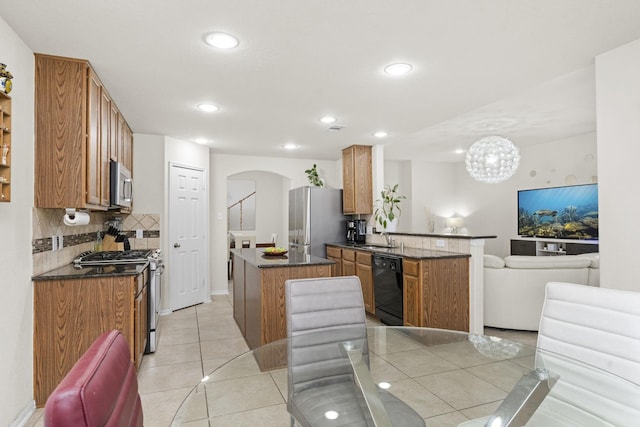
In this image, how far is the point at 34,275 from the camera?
2.39 m

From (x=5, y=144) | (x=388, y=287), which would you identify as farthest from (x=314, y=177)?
(x=5, y=144)

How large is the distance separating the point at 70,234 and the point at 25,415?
1439 mm

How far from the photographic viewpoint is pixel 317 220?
221 inches

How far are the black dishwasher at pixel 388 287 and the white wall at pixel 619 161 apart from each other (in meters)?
1.82

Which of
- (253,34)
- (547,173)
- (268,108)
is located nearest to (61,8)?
(253,34)

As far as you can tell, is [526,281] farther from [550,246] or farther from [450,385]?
[550,246]

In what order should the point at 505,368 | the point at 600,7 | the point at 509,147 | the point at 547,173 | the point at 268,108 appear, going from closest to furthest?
the point at 505,368
the point at 600,7
the point at 268,108
the point at 509,147
the point at 547,173

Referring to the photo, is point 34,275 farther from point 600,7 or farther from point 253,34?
point 600,7

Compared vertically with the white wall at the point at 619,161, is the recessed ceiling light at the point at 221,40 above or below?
above

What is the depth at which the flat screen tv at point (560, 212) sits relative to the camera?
5441mm

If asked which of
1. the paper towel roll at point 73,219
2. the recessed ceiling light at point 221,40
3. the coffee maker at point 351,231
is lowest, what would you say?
the coffee maker at point 351,231

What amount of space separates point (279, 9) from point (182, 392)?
258 centimetres

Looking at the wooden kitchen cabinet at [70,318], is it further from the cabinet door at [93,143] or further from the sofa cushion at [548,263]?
the sofa cushion at [548,263]

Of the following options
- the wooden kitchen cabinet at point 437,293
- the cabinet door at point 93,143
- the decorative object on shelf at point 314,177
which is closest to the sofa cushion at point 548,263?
the wooden kitchen cabinet at point 437,293
